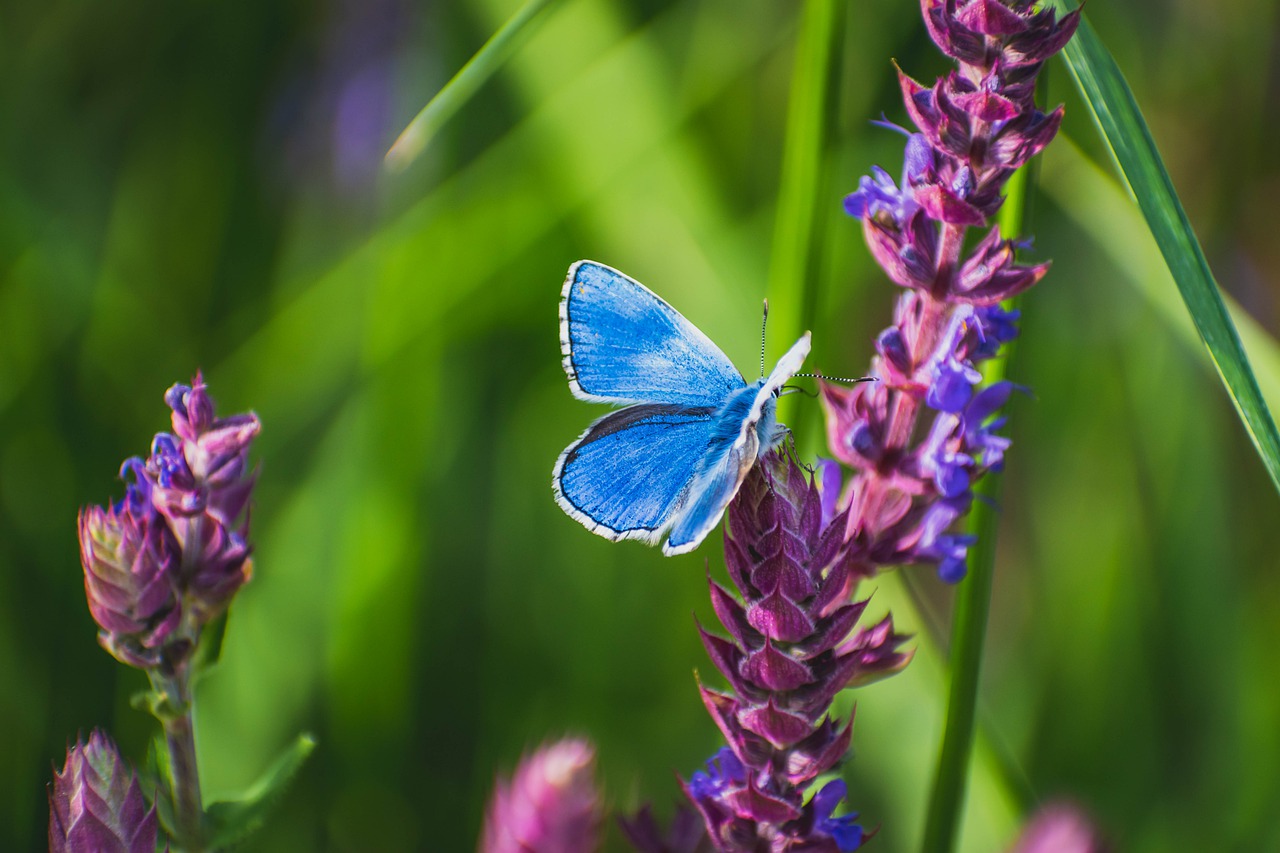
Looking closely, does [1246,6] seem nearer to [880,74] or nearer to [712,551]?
[880,74]

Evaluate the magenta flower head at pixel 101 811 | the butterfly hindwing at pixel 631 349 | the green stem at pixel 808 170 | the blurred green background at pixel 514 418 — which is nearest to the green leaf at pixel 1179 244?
the green stem at pixel 808 170

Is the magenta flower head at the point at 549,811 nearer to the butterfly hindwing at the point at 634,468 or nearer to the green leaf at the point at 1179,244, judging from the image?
the butterfly hindwing at the point at 634,468

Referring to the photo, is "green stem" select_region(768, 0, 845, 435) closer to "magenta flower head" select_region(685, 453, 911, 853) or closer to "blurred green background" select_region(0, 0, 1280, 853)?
"magenta flower head" select_region(685, 453, 911, 853)

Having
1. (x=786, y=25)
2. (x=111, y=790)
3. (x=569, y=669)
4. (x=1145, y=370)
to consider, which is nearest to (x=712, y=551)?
(x=569, y=669)

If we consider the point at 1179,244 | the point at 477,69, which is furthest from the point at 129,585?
the point at 1179,244

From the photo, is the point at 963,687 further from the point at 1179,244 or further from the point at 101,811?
the point at 101,811
